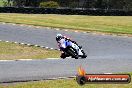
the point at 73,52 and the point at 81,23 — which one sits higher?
the point at 73,52

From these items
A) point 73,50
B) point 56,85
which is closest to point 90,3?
point 56,85

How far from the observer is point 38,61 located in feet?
52.8

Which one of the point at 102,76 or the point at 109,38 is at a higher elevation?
the point at 102,76

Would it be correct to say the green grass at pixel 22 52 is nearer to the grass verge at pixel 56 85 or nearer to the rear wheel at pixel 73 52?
the grass verge at pixel 56 85

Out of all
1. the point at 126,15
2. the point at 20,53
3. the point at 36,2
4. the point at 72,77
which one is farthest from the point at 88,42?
the point at 36,2

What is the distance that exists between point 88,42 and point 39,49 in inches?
180

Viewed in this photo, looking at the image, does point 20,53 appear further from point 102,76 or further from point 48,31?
point 102,76

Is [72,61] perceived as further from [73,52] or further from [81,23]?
[81,23]

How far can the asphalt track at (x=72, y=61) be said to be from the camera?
529 inches

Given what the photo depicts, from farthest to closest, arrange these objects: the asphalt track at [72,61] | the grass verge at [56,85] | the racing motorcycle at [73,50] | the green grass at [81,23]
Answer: the green grass at [81,23], the asphalt track at [72,61], the grass verge at [56,85], the racing motorcycle at [73,50]

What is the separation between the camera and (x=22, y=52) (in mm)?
19203

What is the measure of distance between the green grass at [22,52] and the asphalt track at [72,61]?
1.41m

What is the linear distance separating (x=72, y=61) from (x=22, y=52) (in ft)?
13.8

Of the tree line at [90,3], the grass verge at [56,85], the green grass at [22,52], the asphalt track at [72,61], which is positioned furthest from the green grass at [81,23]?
the tree line at [90,3]
